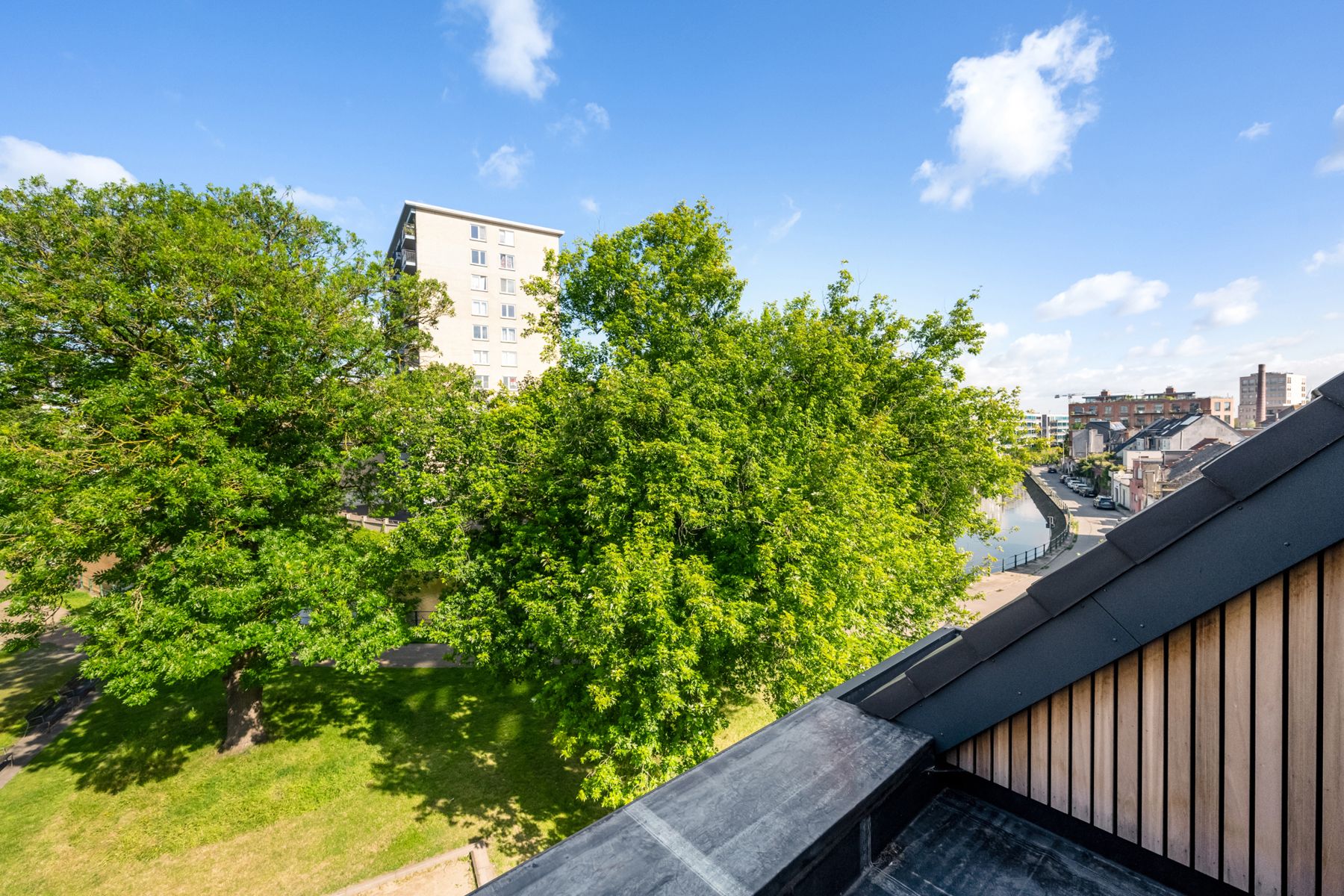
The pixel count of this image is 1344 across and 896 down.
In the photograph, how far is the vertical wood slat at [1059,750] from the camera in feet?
7.73

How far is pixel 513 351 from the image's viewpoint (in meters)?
40.6

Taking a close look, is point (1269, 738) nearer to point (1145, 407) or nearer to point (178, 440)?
point (178, 440)

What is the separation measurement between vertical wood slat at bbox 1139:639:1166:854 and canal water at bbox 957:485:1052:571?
956 inches

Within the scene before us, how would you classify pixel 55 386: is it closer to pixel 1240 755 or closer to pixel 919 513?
pixel 1240 755

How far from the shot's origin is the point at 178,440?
985cm

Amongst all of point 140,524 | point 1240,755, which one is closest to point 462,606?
point 140,524

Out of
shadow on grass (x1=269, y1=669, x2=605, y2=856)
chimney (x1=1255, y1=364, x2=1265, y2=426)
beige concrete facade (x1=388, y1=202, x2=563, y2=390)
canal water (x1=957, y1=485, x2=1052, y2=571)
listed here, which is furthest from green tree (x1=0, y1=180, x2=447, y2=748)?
chimney (x1=1255, y1=364, x2=1265, y2=426)

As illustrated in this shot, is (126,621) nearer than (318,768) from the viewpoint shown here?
Yes

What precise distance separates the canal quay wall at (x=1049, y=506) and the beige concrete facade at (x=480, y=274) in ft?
114

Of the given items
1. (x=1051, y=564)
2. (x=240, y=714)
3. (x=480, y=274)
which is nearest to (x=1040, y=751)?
(x=240, y=714)

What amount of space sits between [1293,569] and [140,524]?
587 inches

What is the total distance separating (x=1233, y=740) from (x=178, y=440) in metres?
13.8

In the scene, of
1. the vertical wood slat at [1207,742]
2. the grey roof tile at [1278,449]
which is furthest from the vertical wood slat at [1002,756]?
the grey roof tile at [1278,449]

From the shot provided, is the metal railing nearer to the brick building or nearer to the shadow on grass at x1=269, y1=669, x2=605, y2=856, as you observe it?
the shadow on grass at x1=269, y1=669, x2=605, y2=856
